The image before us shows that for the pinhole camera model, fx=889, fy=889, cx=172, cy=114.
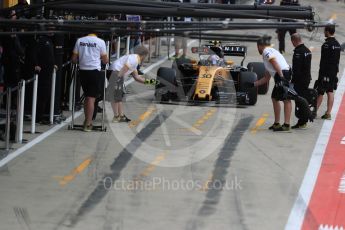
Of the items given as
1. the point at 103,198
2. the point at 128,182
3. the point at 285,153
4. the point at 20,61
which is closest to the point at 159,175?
the point at 128,182

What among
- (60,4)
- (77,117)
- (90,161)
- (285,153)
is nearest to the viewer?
(60,4)

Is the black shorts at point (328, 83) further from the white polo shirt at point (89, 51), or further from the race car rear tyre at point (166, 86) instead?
the white polo shirt at point (89, 51)

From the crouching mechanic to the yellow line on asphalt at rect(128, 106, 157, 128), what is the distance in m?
0.21

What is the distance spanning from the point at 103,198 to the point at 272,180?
2.54 metres

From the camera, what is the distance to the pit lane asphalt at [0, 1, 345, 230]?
10250 mm

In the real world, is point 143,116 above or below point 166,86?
below

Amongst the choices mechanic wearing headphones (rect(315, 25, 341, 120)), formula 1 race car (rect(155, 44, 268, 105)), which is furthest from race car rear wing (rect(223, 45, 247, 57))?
mechanic wearing headphones (rect(315, 25, 341, 120))

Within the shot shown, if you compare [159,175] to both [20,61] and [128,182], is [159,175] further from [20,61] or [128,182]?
[20,61]

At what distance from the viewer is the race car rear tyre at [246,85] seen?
18.0 meters

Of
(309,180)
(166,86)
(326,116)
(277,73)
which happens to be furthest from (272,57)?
(309,180)

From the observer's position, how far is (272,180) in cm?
1223

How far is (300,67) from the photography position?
1592 centimetres

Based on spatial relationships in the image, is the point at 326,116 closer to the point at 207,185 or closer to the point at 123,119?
the point at 123,119

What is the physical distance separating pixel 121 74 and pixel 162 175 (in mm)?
3832
